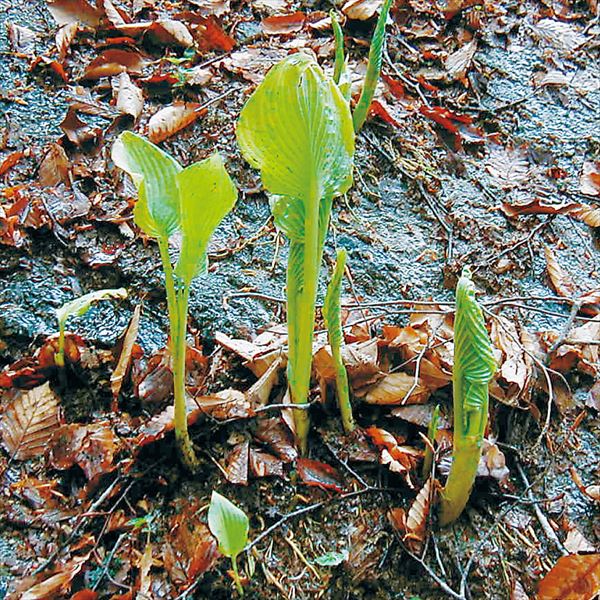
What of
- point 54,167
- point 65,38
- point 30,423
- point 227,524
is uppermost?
point 65,38

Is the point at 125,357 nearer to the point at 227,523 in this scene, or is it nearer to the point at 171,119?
the point at 227,523

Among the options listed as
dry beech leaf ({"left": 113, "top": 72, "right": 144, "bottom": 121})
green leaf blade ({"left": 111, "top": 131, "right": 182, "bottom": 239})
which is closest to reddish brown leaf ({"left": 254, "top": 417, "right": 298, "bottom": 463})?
green leaf blade ({"left": 111, "top": 131, "right": 182, "bottom": 239})

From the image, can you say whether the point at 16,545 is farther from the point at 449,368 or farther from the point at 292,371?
the point at 449,368

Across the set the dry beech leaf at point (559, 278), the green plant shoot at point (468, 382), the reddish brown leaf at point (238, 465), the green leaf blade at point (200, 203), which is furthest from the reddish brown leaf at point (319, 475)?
the dry beech leaf at point (559, 278)

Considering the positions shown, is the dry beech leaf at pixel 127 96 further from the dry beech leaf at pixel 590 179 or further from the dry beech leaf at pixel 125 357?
the dry beech leaf at pixel 590 179

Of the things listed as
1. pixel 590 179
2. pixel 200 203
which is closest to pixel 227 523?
Answer: pixel 200 203

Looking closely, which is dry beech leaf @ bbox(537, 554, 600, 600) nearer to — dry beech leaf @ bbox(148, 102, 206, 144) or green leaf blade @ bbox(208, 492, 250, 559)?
green leaf blade @ bbox(208, 492, 250, 559)
